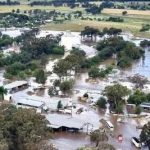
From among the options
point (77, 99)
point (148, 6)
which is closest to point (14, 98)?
point (77, 99)

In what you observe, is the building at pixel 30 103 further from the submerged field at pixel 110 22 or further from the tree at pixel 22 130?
the submerged field at pixel 110 22

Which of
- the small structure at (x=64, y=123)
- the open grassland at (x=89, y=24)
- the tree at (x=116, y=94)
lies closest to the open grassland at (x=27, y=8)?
the open grassland at (x=89, y=24)

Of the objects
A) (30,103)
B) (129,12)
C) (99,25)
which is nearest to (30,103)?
(30,103)

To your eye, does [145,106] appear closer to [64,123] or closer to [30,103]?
[64,123]

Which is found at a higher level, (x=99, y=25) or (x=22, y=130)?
(x=22, y=130)

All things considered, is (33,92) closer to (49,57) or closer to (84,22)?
(49,57)

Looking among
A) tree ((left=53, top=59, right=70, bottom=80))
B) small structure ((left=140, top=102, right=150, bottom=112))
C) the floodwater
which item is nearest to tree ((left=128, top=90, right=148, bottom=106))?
small structure ((left=140, top=102, right=150, bottom=112))
